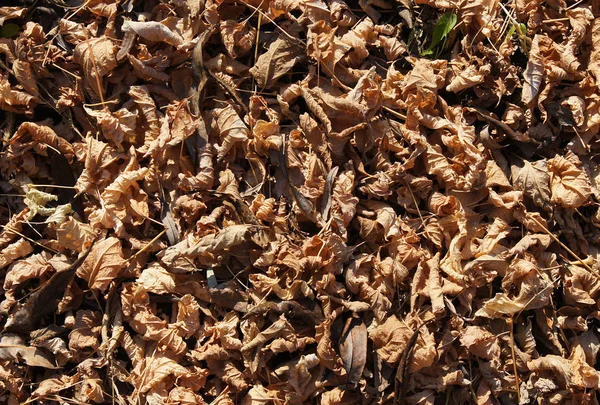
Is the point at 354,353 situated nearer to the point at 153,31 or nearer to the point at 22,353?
the point at 22,353

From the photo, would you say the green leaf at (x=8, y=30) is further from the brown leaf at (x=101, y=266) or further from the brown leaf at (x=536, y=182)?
the brown leaf at (x=536, y=182)

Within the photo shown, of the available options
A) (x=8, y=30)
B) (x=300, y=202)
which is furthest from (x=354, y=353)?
(x=8, y=30)

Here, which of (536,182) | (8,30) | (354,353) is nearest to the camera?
(354,353)

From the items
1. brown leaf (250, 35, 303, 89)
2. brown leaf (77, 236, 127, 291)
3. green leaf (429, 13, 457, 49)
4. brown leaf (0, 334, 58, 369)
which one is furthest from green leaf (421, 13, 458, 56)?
brown leaf (0, 334, 58, 369)

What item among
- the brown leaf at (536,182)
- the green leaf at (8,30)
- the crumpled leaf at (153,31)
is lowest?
the brown leaf at (536,182)

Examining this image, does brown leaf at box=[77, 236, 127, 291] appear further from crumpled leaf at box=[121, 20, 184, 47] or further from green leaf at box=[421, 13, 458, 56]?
green leaf at box=[421, 13, 458, 56]

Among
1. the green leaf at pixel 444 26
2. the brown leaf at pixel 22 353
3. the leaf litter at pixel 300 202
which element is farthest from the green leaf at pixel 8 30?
the green leaf at pixel 444 26

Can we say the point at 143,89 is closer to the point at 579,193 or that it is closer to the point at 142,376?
the point at 142,376
